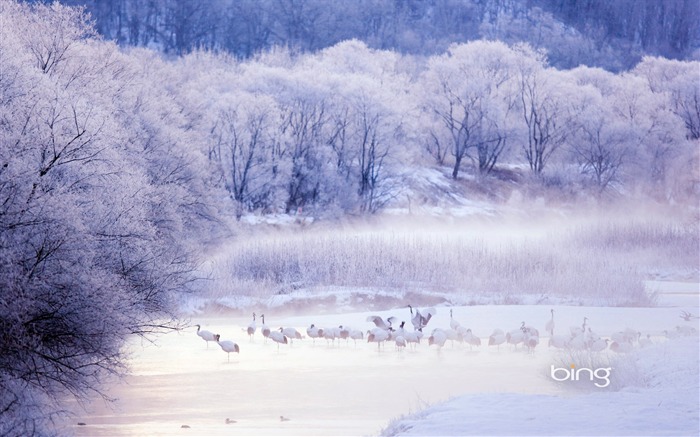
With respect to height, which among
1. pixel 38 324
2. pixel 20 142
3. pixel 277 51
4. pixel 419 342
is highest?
pixel 277 51

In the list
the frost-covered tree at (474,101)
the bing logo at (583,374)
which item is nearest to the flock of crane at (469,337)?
the bing logo at (583,374)

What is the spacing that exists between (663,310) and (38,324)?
17488mm

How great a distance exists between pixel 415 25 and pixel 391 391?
432 feet

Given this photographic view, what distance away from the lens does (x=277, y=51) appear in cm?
8156

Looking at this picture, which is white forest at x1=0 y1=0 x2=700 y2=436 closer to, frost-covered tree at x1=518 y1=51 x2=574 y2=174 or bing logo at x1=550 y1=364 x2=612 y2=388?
bing logo at x1=550 y1=364 x2=612 y2=388

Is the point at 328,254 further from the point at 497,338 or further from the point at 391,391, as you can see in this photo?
the point at 391,391

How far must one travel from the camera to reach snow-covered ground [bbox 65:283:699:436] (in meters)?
10.7

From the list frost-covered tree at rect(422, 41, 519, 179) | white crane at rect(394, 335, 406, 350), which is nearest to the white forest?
white crane at rect(394, 335, 406, 350)

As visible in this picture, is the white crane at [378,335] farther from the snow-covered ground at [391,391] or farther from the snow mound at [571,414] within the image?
the snow mound at [571,414]

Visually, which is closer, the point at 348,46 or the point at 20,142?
the point at 20,142

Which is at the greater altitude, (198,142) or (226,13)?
(226,13)

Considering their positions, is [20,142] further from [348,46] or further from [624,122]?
[348,46]

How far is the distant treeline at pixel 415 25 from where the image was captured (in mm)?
125312

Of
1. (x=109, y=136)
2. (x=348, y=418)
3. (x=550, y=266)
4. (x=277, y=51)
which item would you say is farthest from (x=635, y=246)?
(x=277, y=51)
